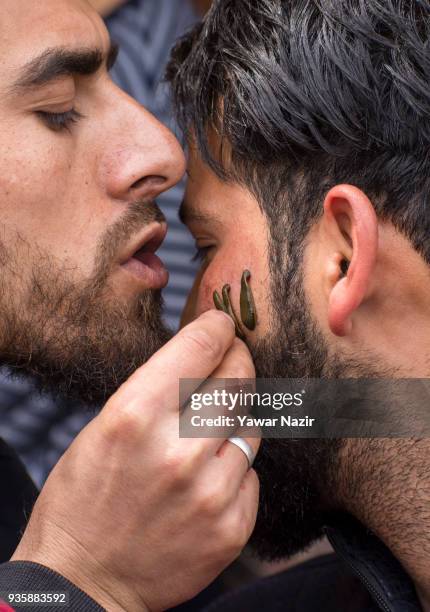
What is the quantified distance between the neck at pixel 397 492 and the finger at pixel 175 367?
375 mm

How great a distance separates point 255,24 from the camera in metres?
1.89

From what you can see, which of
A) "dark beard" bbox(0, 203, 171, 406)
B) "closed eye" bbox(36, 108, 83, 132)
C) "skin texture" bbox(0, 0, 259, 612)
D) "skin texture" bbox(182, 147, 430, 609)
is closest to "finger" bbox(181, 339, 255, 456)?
"skin texture" bbox(0, 0, 259, 612)

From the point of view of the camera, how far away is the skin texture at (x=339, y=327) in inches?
67.8

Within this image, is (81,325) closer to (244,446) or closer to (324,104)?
(244,446)

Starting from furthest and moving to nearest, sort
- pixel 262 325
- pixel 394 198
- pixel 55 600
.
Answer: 1. pixel 262 325
2. pixel 394 198
3. pixel 55 600

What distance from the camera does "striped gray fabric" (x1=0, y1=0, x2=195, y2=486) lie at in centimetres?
286

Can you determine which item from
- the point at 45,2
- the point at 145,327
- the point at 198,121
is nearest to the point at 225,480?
the point at 145,327

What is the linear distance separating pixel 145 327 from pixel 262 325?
0.89 ft

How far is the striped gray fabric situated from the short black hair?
2.99 feet

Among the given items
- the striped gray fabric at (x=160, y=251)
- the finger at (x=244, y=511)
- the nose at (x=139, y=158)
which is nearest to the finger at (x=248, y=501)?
the finger at (x=244, y=511)

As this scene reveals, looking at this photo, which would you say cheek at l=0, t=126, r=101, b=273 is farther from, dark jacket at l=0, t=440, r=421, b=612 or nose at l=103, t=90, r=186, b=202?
dark jacket at l=0, t=440, r=421, b=612

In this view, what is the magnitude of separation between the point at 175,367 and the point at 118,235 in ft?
1.42

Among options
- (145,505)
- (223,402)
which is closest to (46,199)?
(223,402)

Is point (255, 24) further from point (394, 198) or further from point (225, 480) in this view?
point (225, 480)
